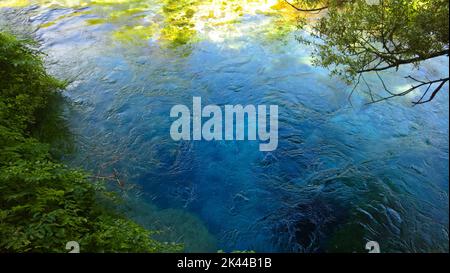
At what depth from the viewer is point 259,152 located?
8.34m

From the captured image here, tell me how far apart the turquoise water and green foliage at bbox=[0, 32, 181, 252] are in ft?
3.24

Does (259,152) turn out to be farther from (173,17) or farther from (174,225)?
(173,17)

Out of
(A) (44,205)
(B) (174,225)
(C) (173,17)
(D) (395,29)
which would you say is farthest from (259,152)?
(C) (173,17)

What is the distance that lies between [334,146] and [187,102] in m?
3.71

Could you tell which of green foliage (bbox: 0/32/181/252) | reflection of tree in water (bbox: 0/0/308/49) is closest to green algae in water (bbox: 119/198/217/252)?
green foliage (bbox: 0/32/181/252)

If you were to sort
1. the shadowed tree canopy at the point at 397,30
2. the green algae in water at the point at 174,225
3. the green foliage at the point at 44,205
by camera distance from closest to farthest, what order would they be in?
the green foliage at the point at 44,205
the shadowed tree canopy at the point at 397,30
the green algae in water at the point at 174,225

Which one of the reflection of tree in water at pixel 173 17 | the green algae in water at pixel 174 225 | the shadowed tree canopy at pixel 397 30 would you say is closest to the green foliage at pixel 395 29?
the shadowed tree canopy at pixel 397 30

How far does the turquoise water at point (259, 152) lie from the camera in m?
6.67

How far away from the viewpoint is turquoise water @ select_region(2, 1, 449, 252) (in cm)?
667

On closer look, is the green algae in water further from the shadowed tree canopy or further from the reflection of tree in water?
the reflection of tree in water

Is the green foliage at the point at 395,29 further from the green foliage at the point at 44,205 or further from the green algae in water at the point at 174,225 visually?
the green foliage at the point at 44,205

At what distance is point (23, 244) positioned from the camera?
175 inches

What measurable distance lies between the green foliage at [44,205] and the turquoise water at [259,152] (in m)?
0.99
